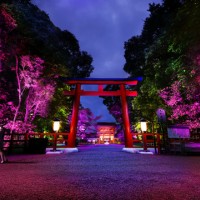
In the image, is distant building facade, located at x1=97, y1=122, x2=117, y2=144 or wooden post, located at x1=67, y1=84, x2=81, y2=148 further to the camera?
distant building facade, located at x1=97, y1=122, x2=117, y2=144

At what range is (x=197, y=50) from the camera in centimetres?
995

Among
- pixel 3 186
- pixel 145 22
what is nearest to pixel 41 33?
pixel 145 22

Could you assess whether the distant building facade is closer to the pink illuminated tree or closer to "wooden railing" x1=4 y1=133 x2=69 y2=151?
"wooden railing" x1=4 y1=133 x2=69 y2=151

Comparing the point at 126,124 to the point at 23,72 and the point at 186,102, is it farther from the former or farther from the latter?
the point at 23,72

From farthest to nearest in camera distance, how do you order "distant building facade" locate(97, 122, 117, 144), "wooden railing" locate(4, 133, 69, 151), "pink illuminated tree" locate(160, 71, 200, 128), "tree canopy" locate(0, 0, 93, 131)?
"distant building facade" locate(97, 122, 117, 144), "tree canopy" locate(0, 0, 93, 131), "wooden railing" locate(4, 133, 69, 151), "pink illuminated tree" locate(160, 71, 200, 128)

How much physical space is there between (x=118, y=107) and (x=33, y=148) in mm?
23931

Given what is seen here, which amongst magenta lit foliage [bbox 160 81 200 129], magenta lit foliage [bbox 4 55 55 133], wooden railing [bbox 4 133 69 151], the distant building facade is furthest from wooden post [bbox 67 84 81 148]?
the distant building facade

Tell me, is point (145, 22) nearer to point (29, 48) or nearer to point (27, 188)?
point (29, 48)

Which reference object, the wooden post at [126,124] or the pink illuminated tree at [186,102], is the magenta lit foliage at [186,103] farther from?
the wooden post at [126,124]

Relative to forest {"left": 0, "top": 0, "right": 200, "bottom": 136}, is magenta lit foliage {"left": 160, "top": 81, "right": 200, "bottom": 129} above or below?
below

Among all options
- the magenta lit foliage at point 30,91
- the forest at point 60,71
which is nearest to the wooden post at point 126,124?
the forest at point 60,71

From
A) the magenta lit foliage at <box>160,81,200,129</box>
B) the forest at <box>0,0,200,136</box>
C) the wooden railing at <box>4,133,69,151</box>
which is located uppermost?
the forest at <box>0,0,200,136</box>

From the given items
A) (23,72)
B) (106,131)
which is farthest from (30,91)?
(106,131)

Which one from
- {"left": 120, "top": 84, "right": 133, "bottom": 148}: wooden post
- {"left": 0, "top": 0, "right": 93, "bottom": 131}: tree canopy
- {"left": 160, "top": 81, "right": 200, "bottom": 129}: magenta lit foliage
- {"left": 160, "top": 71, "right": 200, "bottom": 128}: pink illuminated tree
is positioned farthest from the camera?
{"left": 120, "top": 84, "right": 133, "bottom": 148}: wooden post
